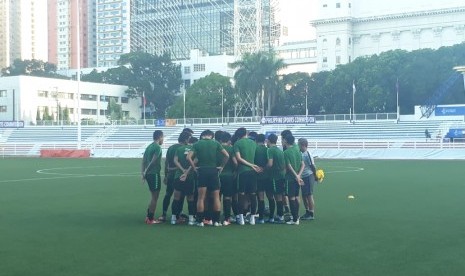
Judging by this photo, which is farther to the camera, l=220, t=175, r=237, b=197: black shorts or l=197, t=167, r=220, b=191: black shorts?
l=220, t=175, r=237, b=197: black shorts

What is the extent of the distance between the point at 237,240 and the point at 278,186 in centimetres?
240

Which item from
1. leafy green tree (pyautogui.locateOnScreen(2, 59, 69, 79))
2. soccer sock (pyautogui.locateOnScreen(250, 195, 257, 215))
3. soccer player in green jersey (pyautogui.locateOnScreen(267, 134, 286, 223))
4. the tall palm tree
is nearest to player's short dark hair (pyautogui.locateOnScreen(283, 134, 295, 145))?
soccer player in green jersey (pyautogui.locateOnScreen(267, 134, 286, 223))

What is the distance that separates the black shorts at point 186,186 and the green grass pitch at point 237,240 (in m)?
0.66

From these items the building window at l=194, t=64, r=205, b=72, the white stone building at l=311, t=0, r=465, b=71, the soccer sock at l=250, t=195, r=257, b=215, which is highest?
the white stone building at l=311, t=0, r=465, b=71

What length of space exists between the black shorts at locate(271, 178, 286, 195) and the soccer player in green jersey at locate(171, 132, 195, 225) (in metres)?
1.55

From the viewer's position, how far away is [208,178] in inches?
470

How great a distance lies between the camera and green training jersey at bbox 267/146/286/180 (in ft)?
40.8

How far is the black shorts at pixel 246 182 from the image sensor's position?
487 inches

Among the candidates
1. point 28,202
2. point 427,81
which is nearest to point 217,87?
point 427,81

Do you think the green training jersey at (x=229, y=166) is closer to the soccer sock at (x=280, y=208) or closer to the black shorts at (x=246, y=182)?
the black shorts at (x=246, y=182)

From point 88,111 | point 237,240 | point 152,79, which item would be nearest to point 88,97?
point 88,111

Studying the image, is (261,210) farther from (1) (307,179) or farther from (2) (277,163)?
(1) (307,179)

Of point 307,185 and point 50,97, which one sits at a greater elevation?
point 50,97

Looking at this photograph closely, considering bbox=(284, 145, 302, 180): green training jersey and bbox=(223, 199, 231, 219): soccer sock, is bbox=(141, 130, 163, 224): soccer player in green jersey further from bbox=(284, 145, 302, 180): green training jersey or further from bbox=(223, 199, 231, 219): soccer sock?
bbox=(284, 145, 302, 180): green training jersey
